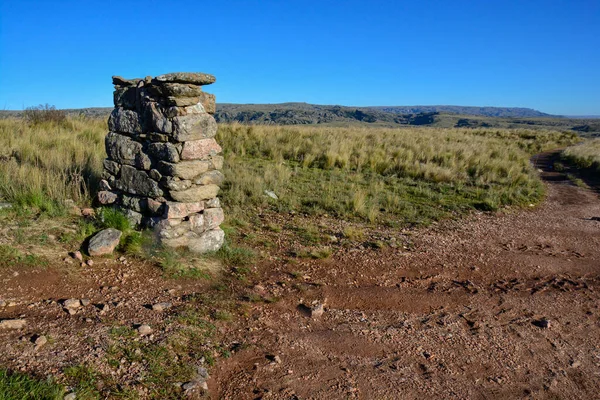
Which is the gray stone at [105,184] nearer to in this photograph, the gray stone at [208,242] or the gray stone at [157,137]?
the gray stone at [157,137]

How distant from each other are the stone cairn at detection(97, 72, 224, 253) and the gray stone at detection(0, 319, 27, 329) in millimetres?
1875

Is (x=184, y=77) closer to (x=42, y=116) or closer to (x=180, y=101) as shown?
(x=180, y=101)

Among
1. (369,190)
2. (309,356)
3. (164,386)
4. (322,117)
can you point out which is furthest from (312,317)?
(322,117)

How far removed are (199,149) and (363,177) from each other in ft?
24.2

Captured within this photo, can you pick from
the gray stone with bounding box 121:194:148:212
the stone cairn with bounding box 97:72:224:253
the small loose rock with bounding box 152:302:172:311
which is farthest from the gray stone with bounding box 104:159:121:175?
the small loose rock with bounding box 152:302:172:311

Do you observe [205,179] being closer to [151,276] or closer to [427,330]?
[151,276]

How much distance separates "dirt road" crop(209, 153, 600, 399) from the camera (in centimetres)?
334

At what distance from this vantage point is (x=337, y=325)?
420 cm

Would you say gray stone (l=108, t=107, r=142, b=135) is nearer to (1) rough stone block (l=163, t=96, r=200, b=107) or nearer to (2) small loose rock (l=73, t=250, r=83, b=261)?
(1) rough stone block (l=163, t=96, r=200, b=107)

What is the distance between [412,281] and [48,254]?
4397 mm

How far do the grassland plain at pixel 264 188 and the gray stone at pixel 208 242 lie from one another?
18cm

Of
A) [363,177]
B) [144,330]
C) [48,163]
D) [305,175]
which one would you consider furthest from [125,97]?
[363,177]

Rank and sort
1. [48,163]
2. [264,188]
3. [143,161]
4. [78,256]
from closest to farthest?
[78,256] < [143,161] < [48,163] < [264,188]

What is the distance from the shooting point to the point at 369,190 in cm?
1006
